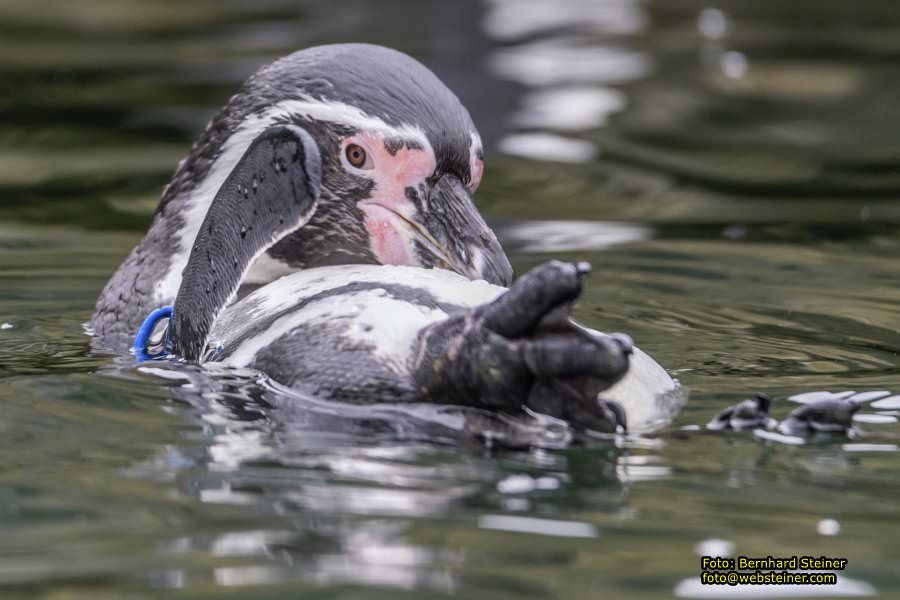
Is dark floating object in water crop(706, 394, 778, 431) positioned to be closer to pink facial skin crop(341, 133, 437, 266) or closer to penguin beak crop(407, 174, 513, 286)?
penguin beak crop(407, 174, 513, 286)

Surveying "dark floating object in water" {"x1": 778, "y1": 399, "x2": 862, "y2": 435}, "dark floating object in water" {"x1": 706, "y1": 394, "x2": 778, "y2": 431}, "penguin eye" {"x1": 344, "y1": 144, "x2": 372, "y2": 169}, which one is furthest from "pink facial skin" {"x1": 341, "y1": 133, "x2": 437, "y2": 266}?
"dark floating object in water" {"x1": 778, "y1": 399, "x2": 862, "y2": 435}

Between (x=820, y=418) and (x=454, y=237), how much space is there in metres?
1.26

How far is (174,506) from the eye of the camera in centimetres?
331

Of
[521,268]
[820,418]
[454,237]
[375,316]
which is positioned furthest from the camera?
[521,268]

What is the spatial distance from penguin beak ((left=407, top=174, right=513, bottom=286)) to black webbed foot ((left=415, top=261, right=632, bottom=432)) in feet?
2.40

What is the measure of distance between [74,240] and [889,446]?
4222 millimetres

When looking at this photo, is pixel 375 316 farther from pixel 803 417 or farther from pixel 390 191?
pixel 803 417

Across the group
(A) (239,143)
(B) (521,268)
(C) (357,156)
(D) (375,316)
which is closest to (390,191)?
(C) (357,156)

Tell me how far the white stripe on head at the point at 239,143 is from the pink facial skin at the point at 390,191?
0.15 ft

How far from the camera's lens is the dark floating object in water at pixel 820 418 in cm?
366

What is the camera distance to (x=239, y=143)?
15.5ft

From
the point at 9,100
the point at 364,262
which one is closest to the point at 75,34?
the point at 9,100

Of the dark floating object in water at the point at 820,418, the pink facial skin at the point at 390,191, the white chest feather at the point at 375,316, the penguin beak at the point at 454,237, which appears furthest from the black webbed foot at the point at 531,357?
the pink facial skin at the point at 390,191

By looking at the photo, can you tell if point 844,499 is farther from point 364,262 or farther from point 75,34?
point 75,34
